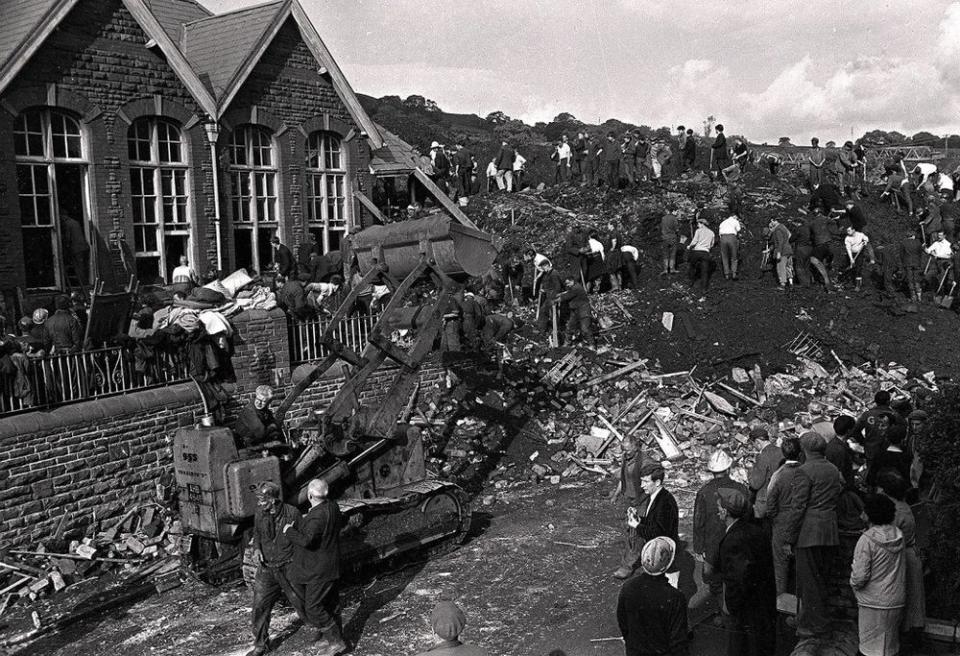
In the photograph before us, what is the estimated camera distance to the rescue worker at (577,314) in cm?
2034

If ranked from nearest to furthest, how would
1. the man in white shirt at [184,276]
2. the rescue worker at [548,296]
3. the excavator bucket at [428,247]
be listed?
1. the excavator bucket at [428,247]
2. the man in white shirt at [184,276]
3. the rescue worker at [548,296]

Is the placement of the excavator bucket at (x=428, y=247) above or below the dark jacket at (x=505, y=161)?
below

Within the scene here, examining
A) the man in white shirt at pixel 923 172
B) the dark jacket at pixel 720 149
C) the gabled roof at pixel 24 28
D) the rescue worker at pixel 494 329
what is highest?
the gabled roof at pixel 24 28

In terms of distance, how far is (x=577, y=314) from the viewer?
67.1ft

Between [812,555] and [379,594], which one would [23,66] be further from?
[812,555]

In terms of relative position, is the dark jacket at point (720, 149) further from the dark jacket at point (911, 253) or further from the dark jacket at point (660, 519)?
the dark jacket at point (660, 519)

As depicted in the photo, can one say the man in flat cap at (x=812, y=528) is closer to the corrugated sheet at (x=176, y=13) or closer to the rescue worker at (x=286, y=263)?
the rescue worker at (x=286, y=263)

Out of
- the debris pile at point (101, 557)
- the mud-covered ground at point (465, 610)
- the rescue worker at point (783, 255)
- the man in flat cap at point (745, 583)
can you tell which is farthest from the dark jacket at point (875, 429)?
the rescue worker at point (783, 255)

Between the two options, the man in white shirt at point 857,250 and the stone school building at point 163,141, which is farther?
the man in white shirt at point 857,250

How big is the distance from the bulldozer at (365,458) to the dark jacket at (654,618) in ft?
17.5

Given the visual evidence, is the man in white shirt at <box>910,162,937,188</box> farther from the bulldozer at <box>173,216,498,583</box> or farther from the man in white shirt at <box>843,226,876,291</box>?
the bulldozer at <box>173,216,498,583</box>

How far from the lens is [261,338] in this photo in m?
16.0

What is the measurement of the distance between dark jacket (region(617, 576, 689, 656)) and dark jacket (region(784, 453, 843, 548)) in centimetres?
260

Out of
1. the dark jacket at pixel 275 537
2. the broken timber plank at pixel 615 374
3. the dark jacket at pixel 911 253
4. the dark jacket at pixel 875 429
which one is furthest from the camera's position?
the dark jacket at pixel 911 253
